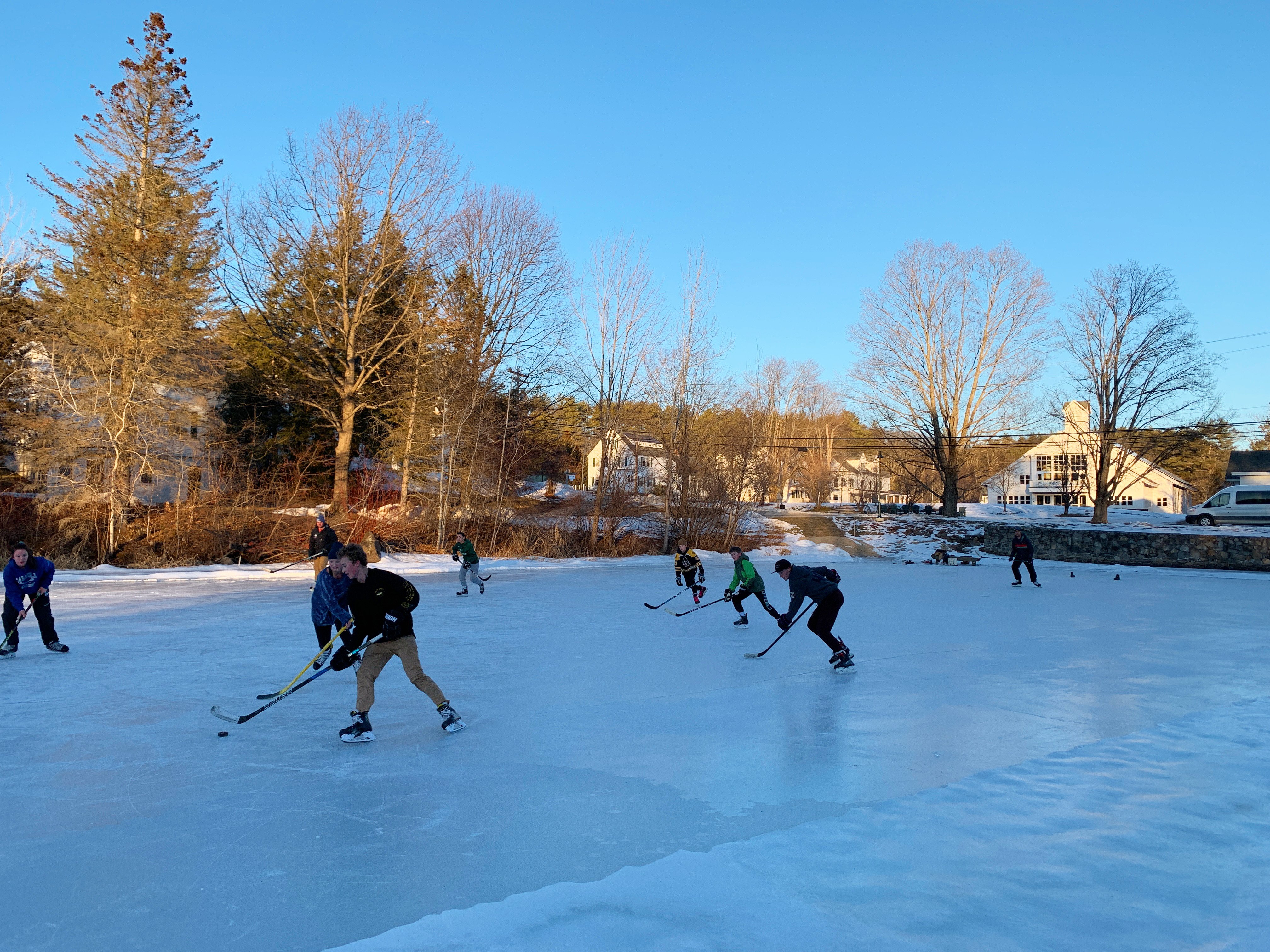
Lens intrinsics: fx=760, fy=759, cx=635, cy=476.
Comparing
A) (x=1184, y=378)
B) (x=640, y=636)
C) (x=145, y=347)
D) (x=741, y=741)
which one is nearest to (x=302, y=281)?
(x=145, y=347)

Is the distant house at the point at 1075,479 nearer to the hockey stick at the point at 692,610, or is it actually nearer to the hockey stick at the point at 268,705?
the hockey stick at the point at 692,610

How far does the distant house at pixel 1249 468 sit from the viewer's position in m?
40.2

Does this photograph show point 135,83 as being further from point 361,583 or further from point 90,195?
point 361,583

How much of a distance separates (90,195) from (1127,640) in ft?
89.8

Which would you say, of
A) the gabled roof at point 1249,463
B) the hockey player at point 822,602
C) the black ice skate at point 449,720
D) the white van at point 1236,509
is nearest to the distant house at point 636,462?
the hockey player at point 822,602

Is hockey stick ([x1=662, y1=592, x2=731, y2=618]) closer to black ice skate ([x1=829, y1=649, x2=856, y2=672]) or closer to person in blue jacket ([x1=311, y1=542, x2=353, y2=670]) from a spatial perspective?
black ice skate ([x1=829, y1=649, x2=856, y2=672])

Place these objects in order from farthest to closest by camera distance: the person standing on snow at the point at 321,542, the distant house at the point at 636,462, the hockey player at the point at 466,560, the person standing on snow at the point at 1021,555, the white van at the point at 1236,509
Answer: the white van at the point at 1236,509
the distant house at the point at 636,462
the person standing on snow at the point at 1021,555
the hockey player at the point at 466,560
the person standing on snow at the point at 321,542

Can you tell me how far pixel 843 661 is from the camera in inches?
338

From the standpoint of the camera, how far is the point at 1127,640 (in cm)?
1093

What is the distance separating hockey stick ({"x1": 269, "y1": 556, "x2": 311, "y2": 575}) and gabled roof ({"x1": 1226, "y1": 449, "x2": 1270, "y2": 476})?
47.4 meters

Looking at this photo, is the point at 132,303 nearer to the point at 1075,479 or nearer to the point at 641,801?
the point at 641,801

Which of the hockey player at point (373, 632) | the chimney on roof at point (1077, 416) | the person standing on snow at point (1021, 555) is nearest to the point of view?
the hockey player at point (373, 632)

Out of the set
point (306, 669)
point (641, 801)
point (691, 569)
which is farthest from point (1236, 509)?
point (306, 669)

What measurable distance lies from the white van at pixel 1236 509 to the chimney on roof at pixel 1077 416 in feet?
19.5
